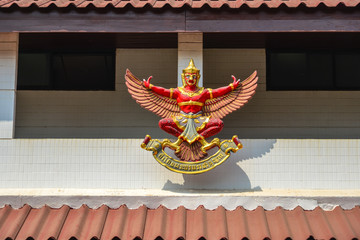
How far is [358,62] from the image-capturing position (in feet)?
40.9

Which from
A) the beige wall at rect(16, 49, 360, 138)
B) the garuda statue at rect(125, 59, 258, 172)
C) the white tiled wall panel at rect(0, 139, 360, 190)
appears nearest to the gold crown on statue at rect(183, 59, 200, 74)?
the garuda statue at rect(125, 59, 258, 172)

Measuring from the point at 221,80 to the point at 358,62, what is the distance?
2.79 metres

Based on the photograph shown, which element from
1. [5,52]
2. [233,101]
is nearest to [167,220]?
[233,101]

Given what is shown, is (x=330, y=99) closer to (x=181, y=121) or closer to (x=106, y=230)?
(x=181, y=121)

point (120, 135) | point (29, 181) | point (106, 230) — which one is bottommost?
point (106, 230)

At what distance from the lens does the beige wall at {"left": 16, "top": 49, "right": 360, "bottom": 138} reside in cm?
1191

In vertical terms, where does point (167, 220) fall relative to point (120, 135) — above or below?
below

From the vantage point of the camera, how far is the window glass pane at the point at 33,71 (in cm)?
1248

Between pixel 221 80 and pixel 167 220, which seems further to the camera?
pixel 221 80

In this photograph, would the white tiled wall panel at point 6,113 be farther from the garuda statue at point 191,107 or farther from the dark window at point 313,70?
the dark window at point 313,70

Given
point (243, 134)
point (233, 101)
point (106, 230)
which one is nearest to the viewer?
point (106, 230)

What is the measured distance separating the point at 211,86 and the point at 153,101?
8.79ft

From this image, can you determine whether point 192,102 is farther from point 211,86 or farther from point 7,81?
point 7,81

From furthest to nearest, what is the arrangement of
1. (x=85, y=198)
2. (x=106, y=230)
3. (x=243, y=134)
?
(x=243, y=134)
(x=85, y=198)
(x=106, y=230)
